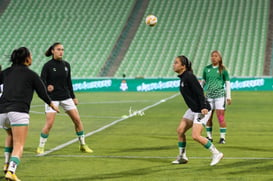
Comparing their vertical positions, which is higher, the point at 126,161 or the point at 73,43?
the point at 73,43

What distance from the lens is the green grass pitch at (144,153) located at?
10.1 m

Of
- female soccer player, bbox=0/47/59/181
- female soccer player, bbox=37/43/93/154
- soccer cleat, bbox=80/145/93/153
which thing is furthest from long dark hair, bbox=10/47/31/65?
soccer cleat, bbox=80/145/93/153

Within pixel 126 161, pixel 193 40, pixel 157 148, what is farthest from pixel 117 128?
pixel 193 40

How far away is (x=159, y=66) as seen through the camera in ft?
149

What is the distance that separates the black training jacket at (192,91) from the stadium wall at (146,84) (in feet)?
100

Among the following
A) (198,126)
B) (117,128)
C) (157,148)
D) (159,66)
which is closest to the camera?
(198,126)

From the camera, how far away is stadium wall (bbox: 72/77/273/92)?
135ft

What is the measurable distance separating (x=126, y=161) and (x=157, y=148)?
2.10 m

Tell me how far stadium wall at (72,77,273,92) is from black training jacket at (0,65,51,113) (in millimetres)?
32640

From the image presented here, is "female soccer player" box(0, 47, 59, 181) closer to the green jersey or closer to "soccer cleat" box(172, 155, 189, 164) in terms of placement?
"soccer cleat" box(172, 155, 189, 164)

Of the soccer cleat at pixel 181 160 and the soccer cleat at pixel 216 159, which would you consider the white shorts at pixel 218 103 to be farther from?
the soccer cleat at pixel 216 159

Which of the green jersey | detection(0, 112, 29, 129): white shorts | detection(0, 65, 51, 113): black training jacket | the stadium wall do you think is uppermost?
the stadium wall

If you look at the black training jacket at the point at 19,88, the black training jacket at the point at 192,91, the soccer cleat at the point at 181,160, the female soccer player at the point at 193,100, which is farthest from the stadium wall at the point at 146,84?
the black training jacket at the point at 19,88

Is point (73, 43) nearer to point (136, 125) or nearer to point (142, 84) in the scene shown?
point (142, 84)
